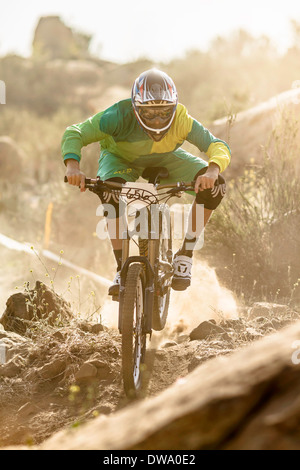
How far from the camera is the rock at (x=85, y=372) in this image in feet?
14.4

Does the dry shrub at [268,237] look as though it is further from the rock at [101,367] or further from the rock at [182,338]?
the rock at [101,367]

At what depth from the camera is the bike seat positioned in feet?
15.4

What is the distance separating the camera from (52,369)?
454cm

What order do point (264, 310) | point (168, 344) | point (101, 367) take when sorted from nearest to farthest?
point (101, 367) → point (168, 344) → point (264, 310)

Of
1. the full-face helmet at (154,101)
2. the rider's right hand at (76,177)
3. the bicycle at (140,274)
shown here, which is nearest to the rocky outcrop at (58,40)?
the full-face helmet at (154,101)

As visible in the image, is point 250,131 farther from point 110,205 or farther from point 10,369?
point 10,369

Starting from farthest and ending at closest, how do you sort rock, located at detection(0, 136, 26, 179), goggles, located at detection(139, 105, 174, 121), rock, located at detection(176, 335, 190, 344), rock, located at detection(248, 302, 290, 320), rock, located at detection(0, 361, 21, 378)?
1. rock, located at detection(0, 136, 26, 179)
2. rock, located at detection(248, 302, 290, 320)
3. rock, located at detection(176, 335, 190, 344)
4. rock, located at detection(0, 361, 21, 378)
5. goggles, located at detection(139, 105, 174, 121)

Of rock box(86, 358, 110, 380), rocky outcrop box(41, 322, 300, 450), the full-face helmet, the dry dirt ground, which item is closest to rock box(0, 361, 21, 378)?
the dry dirt ground

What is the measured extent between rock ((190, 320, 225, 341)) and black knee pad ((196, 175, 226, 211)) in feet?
3.03

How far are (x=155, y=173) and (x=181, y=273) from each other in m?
0.88

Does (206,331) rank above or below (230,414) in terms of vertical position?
below

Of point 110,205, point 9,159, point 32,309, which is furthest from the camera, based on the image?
point 9,159

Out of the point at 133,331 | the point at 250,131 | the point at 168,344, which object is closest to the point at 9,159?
the point at 250,131

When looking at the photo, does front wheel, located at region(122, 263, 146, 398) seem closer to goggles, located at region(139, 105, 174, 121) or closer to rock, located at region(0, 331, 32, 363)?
rock, located at region(0, 331, 32, 363)
